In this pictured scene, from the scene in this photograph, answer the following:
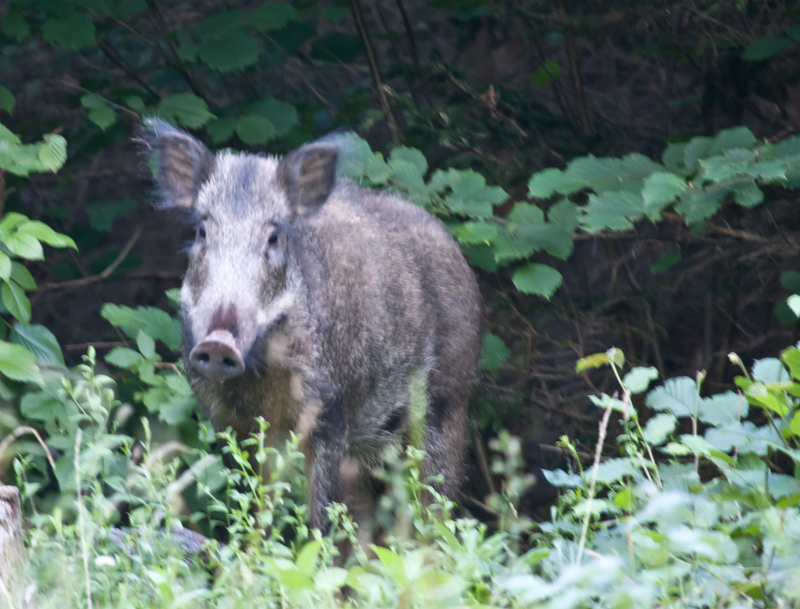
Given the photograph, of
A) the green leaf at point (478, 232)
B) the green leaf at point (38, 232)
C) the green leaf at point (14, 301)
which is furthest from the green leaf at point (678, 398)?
the green leaf at point (14, 301)

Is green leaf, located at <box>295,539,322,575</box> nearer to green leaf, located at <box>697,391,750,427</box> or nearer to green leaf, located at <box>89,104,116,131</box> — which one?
green leaf, located at <box>697,391,750,427</box>

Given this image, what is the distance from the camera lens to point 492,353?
5.42m

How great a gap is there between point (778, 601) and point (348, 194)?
350 cm

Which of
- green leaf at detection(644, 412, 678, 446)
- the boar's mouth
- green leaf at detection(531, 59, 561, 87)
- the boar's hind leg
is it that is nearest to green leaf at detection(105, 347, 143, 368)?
the boar's mouth

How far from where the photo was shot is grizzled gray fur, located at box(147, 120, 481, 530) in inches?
159

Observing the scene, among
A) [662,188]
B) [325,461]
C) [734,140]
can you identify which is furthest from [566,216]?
[325,461]

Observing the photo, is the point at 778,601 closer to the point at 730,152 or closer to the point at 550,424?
the point at 730,152

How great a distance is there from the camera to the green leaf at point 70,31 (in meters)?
5.03

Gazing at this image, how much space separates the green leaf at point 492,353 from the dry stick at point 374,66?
136cm

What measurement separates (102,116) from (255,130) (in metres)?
0.80

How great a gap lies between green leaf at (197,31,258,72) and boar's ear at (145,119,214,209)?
25.8 inches

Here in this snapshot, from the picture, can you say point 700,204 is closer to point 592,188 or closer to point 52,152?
point 592,188

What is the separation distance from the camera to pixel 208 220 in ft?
13.5

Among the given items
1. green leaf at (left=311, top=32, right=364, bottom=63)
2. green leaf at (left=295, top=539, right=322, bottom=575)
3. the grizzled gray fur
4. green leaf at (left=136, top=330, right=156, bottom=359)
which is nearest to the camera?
green leaf at (left=295, top=539, right=322, bottom=575)
